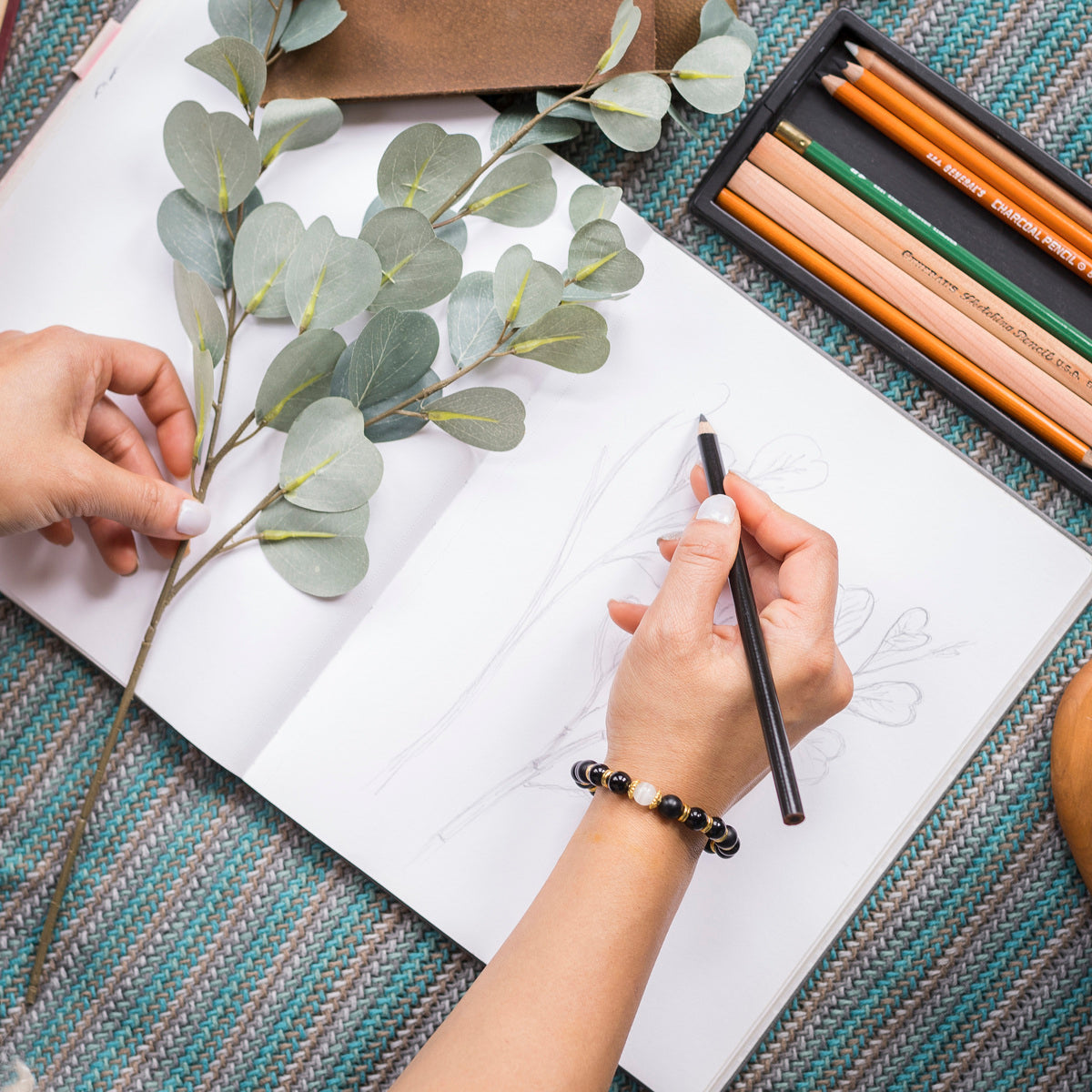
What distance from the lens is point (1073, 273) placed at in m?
0.54

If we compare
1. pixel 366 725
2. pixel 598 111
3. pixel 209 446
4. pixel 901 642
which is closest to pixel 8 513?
pixel 209 446

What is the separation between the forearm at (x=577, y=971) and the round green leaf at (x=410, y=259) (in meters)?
0.29

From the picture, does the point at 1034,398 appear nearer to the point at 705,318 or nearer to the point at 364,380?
the point at 705,318

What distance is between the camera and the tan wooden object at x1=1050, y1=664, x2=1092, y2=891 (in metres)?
0.53

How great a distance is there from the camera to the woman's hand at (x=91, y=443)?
464 millimetres

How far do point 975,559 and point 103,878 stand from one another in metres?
0.58

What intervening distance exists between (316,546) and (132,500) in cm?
10

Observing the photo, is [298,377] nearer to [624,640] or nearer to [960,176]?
[624,640]

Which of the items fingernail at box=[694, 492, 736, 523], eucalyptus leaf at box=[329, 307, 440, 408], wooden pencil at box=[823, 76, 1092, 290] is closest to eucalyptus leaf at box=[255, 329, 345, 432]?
eucalyptus leaf at box=[329, 307, 440, 408]

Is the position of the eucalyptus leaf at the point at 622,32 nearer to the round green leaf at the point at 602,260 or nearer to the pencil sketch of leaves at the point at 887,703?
the round green leaf at the point at 602,260

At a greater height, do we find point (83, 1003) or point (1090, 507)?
point (1090, 507)

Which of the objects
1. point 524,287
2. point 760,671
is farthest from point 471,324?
point 760,671

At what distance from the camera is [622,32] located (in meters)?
0.48

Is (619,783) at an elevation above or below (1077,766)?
below
